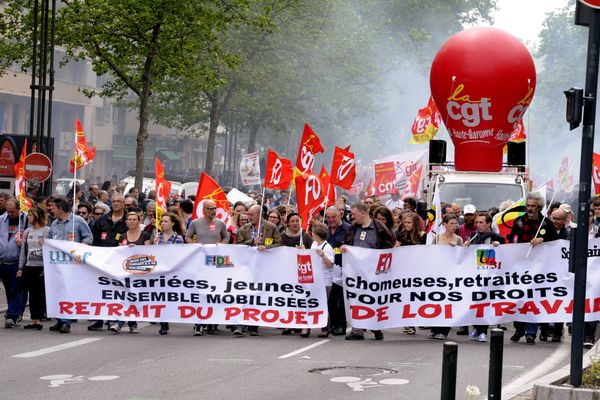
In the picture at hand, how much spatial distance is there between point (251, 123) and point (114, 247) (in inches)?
1517

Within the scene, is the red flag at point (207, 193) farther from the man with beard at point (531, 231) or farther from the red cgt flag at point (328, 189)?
the man with beard at point (531, 231)

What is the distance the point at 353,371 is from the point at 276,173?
6222 millimetres

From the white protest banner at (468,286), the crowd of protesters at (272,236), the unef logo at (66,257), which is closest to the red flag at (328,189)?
the crowd of protesters at (272,236)

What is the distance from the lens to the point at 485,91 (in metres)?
25.6

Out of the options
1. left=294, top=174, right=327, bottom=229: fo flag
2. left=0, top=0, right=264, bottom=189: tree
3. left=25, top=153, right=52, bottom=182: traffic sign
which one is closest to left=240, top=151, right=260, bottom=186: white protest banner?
left=0, top=0, right=264, bottom=189: tree

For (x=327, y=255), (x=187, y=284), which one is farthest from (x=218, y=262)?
(x=327, y=255)

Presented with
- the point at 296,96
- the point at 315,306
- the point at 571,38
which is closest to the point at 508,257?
the point at 315,306

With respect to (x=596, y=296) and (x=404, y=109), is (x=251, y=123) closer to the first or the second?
(x=404, y=109)

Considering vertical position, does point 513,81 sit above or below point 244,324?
above

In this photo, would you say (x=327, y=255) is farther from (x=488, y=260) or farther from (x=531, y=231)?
(x=531, y=231)

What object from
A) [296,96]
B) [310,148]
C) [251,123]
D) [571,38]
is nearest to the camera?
[310,148]

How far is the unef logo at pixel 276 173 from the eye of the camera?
18.7 m

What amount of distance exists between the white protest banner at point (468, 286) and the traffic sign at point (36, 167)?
9718 mm

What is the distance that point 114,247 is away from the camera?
16641 mm
